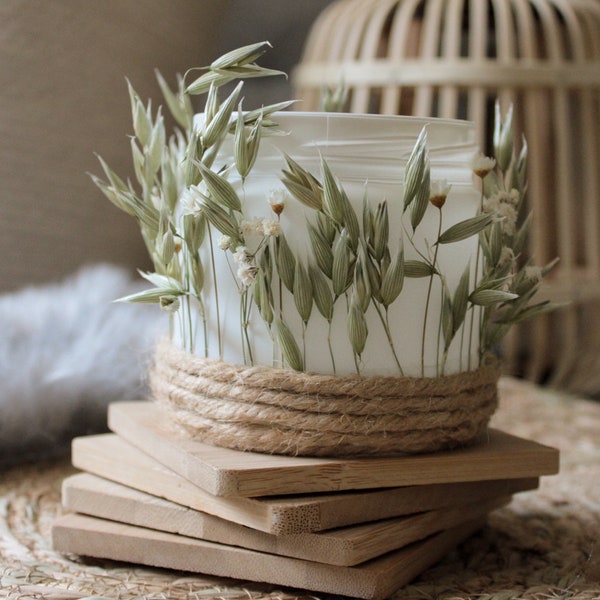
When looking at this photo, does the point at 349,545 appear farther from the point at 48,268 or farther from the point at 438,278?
the point at 48,268

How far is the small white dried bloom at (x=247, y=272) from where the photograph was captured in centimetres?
48

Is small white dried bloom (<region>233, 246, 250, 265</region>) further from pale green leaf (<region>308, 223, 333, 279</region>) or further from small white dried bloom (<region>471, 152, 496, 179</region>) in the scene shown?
small white dried bloom (<region>471, 152, 496, 179</region>)

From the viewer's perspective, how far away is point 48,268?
981mm

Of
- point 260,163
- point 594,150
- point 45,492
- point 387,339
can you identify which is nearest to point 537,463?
point 387,339

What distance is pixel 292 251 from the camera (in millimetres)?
489

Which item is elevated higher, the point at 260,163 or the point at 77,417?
the point at 260,163

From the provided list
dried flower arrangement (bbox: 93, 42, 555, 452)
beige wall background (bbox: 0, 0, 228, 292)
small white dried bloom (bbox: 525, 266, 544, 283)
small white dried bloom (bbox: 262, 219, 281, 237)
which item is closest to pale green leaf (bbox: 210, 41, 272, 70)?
dried flower arrangement (bbox: 93, 42, 555, 452)

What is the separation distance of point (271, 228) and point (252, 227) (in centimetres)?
1

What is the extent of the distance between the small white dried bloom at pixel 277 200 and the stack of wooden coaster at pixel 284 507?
0.47 feet

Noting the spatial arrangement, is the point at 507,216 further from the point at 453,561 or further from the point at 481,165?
the point at 453,561

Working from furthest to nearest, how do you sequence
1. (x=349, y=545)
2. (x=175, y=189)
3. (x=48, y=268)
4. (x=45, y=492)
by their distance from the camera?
(x=48, y=268) < (x=45, y=492) < (x=175, y=189) < (x=349, y=545)

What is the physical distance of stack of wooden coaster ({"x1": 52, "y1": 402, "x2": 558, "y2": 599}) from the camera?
47 cm

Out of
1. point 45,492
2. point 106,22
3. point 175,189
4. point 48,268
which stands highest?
point 106,22

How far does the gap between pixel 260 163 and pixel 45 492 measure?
35 centimetres
